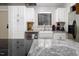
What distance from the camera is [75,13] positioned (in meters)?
1.41

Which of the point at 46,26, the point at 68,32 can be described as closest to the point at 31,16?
the point at 46,26

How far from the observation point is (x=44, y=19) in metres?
1.58

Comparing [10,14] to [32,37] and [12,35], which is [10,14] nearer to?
[12,35]

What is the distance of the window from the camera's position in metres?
1.55

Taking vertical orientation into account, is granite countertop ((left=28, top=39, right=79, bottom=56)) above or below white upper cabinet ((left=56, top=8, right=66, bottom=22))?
below

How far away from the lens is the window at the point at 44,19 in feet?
5.09

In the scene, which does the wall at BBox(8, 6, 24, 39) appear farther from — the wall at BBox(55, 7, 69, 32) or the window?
the wall at BBox(55, 7, 69, 32)

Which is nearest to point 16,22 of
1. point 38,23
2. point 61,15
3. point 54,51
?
point 38,23

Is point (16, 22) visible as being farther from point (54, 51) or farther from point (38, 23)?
point (54, 51)

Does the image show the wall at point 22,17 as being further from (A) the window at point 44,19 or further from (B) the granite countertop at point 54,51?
(B) the granite countertop at point 54,51

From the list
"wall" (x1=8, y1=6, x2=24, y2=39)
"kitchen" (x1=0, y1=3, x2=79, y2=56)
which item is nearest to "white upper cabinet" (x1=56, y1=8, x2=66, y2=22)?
"kitchen" (x1=0, y1=3, x2=79, y2=56)

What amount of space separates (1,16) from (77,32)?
2.86ft

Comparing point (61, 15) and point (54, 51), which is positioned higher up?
point (61, 15)

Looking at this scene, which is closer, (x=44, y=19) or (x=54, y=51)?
(x=54, y=51)
